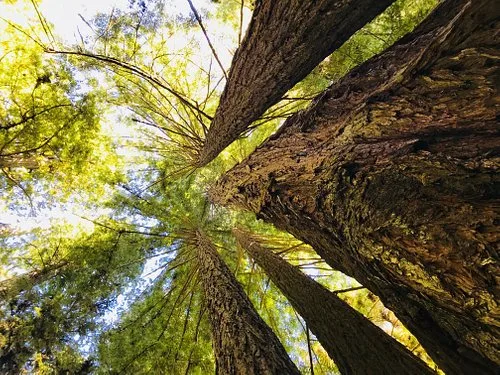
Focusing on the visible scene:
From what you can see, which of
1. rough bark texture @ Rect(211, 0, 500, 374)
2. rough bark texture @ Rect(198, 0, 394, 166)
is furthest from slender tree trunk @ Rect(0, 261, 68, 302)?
rough bark texture @ Rect(211, 0, 500, 374)

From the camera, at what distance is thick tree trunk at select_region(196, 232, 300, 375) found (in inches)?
97.1

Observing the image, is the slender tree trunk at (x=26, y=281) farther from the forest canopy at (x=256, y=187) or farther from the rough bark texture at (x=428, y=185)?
the rough bark texture at (x=428, y=185)

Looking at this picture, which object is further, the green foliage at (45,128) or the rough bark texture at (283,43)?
the green foliage at (45,128)

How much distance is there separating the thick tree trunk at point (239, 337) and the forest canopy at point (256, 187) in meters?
0.02

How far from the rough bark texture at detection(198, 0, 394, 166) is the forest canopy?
0.02 m

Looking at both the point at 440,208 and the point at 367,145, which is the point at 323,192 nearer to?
the point at 367,145

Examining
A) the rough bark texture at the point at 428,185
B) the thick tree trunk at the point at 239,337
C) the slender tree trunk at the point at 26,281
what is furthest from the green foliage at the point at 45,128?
the rough bark texture at the point at 428,185

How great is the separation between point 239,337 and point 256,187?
4.43 feet

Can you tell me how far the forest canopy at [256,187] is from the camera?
58.5 inches

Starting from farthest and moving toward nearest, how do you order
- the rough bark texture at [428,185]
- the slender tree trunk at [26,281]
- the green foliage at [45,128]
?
the slender tree trunk at [26,281]
the green foliage at [45,128]
the rough bark texture at [428,185]

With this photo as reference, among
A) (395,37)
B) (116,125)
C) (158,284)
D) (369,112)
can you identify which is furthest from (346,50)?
(158,284)

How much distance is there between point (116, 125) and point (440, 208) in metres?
6.54

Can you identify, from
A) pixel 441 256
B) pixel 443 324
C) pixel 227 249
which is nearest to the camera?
pixel 441 256

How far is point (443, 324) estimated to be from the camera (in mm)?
1565
